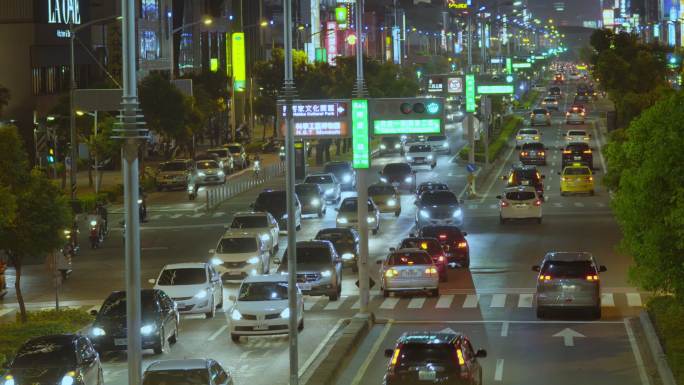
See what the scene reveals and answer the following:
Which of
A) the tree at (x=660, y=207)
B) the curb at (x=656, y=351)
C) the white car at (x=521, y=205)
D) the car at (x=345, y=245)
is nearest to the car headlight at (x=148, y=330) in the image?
the curb at (x=656, y=351)

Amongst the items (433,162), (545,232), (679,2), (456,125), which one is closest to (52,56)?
(433,162)

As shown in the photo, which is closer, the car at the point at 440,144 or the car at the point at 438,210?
the car at the point at 438,210

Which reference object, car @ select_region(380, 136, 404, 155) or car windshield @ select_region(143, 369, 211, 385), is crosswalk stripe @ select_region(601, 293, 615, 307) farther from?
car @ select_region(380, 136, 404, 155)

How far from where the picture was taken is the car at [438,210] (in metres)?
54.7

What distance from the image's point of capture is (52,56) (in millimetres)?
87438

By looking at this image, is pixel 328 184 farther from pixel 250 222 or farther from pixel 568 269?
pixel 568 269

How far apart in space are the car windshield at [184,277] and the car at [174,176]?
1600 inches

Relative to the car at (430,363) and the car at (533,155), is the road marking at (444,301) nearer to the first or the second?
the car at (430,363)

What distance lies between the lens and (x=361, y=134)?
34.2m

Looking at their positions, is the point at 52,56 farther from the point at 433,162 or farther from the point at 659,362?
the point at 659,362

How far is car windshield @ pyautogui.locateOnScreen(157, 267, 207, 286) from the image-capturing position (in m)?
36.3

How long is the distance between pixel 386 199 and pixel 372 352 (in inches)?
1253

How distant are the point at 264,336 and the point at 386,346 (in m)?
3.55

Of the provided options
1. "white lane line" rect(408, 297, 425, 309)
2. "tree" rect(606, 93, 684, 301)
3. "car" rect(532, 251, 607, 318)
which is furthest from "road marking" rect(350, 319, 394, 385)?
"tree" rect(606, 93, 684, 301)
